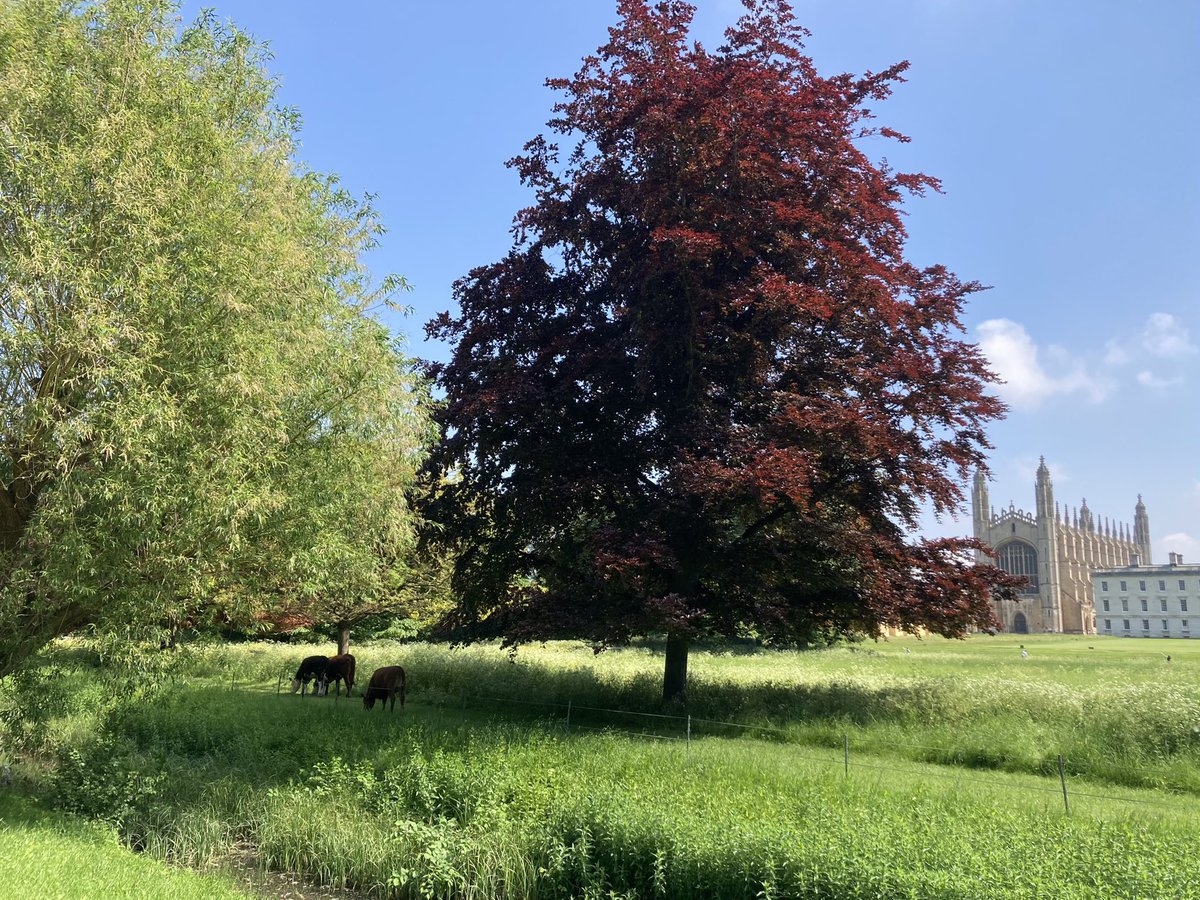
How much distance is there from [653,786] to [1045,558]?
12929 cm

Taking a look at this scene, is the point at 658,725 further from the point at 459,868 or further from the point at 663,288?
the point at 663,288

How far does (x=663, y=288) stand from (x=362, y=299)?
6.42 m

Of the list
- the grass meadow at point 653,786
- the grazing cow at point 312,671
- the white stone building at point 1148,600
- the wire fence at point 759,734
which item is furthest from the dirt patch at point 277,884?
the white stone building at point 1148,600

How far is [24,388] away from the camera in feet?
36.6

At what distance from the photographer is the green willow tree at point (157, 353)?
34.8 ft

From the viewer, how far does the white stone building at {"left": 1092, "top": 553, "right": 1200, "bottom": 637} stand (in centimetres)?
11406

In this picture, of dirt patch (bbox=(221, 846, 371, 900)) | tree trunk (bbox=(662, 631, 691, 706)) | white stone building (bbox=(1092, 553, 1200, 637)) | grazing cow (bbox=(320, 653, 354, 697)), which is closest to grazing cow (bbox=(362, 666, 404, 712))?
grazing cow (bbox=(320, 653, 354, 697))

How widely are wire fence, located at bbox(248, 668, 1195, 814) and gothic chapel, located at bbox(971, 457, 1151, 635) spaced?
109 metres

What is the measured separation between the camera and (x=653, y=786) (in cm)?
1160

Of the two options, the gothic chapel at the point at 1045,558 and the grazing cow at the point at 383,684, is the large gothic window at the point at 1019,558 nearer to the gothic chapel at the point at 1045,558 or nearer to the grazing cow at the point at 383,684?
the gothic chapel at the point at 1045,558

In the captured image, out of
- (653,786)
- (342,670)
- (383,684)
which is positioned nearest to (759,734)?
(653,786)

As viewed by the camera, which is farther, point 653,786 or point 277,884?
point 277,884

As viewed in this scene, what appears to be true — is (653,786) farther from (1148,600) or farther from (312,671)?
(1148,600)

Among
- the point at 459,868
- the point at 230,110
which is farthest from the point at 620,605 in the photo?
the point at 230,110
